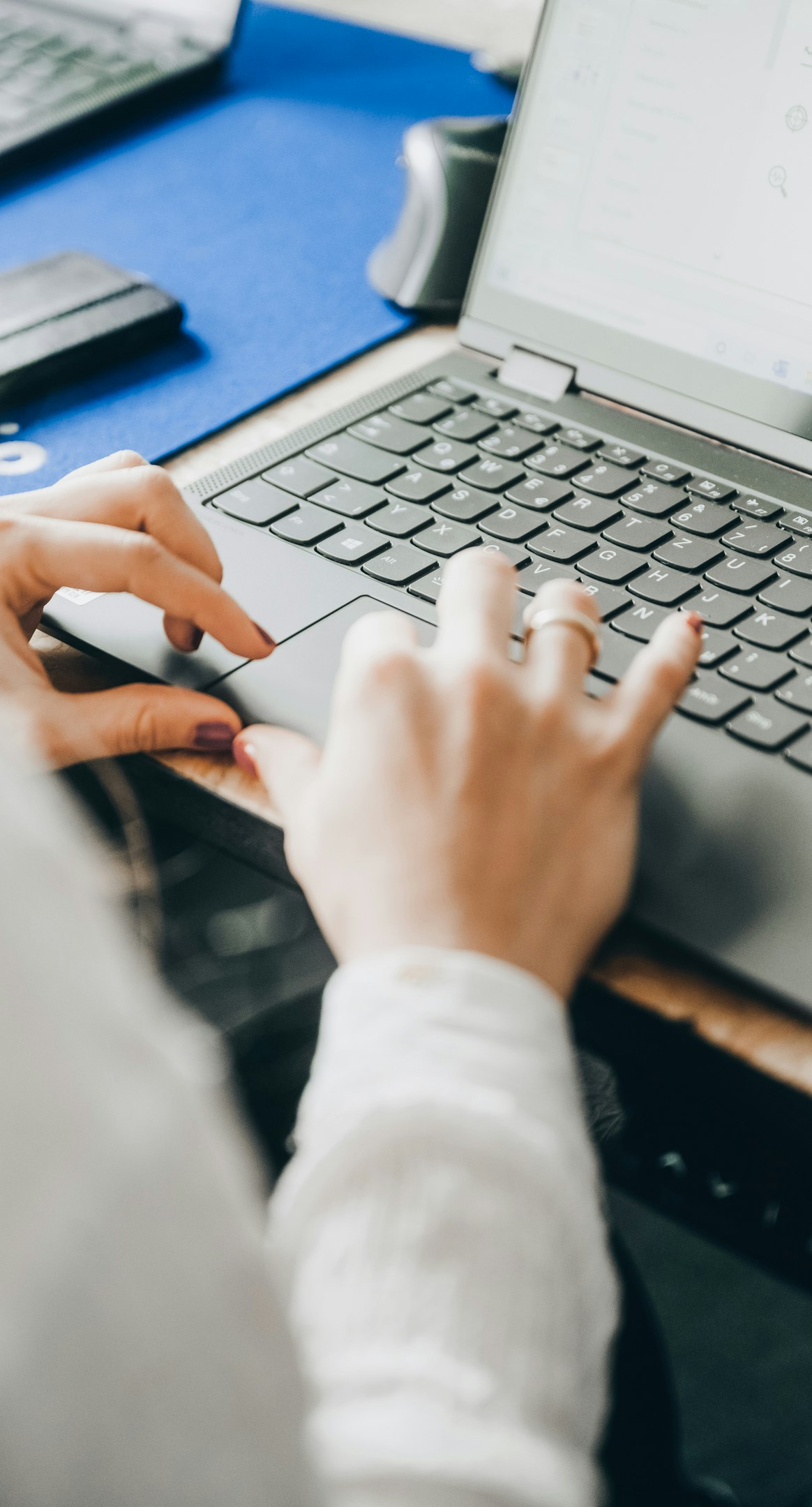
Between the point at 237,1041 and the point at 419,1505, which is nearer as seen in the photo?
the point at 419,1505

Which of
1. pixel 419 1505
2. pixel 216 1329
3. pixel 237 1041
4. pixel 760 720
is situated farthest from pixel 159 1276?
pixel 237 1041

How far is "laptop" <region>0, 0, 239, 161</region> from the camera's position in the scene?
974mm

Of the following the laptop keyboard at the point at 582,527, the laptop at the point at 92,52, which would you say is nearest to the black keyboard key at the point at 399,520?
the laptop keyboard at the point at 582,527

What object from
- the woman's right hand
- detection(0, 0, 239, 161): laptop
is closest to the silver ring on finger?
the woman's right hand

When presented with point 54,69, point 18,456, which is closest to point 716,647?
point 18,456

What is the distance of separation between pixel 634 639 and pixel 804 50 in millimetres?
298

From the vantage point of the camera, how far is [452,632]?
415 millimetres

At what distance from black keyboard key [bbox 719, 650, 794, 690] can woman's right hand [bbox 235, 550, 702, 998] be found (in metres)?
0.03

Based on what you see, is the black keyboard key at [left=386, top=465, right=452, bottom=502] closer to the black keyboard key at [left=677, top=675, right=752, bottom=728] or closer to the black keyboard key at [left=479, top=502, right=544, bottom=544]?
the black keyboard key at [left=479, top=502, right=544, bottom=544]

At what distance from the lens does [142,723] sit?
45cm

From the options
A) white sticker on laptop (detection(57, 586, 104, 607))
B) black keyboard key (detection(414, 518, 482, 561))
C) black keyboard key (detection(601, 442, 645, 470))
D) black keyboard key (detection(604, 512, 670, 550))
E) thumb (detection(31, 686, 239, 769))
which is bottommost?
thumb (detection(31, 686, 239, 769))

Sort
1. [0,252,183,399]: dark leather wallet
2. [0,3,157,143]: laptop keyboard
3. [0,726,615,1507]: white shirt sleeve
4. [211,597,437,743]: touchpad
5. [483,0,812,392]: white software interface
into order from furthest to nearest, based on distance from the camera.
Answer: [0,3,157,143]: laptop keyboard, [0,252,183,399]: dark leather wallet, [483,0,812,392]: white software interface, [211,597,437,743]: touchpad, [0,726,615,1507]: white shirt sleeve

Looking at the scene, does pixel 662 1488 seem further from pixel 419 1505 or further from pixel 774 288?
pixel 774 288

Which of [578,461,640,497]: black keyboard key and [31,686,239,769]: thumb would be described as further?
[578,461,640,497]: black keyboard key
